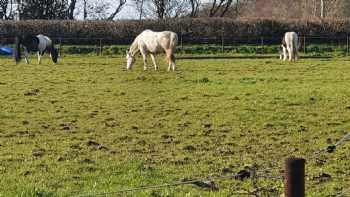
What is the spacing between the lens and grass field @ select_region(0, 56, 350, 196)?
794 cm

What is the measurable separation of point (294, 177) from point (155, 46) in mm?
23102

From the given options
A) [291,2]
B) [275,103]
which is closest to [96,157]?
[275,103]

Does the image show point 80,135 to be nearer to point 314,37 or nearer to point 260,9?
point 314,37

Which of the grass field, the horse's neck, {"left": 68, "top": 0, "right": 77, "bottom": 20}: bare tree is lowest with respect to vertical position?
the grass field

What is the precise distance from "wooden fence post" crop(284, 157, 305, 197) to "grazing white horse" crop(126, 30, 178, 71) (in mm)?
21562

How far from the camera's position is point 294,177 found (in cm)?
414

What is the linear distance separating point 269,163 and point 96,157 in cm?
247

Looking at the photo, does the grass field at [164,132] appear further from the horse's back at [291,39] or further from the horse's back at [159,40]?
the horse's back at [291,39]

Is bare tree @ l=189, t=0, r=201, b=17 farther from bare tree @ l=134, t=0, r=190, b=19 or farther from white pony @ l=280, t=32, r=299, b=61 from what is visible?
white pony @ l=280, t=32, r=299, b=61

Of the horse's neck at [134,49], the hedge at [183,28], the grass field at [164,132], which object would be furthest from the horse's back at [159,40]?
the hedge at [183,28]

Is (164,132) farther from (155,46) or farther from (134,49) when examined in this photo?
(134,49)

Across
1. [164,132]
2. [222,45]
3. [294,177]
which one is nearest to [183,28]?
[222,45]

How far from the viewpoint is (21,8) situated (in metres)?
62.3

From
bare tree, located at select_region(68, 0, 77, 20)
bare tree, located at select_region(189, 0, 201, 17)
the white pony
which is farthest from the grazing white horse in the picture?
bare tree, located at select_region(189, 0, 201, 17)
